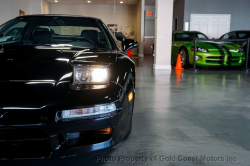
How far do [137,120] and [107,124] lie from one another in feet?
4.39

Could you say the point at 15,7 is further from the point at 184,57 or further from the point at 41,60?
the point at 41,60

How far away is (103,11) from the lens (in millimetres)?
16875

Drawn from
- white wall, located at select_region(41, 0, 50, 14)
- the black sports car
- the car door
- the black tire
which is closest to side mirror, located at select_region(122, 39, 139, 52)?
the black sports car

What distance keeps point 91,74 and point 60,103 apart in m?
0.32

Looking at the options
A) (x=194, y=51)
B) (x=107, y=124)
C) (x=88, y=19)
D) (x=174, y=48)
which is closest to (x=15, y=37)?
(x=88, y=19)

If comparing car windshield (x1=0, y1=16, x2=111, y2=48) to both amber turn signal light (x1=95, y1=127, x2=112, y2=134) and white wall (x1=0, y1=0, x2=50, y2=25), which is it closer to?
amber turn signal light (x1=95, y1=127, x2=112, y2=134)

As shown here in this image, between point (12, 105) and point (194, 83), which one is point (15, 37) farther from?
point (194, 83)

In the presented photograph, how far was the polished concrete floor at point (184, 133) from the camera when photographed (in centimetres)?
Answer: 179

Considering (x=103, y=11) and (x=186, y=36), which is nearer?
(x=186, y=36)

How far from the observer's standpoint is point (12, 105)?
1.30 m

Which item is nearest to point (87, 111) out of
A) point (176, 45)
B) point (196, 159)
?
point (196, 159)

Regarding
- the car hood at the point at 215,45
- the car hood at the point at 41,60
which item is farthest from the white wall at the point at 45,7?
the car hood at the point at 41,60

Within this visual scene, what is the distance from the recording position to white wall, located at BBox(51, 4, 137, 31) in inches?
658

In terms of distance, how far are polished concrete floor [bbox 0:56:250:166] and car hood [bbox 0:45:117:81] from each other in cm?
63
